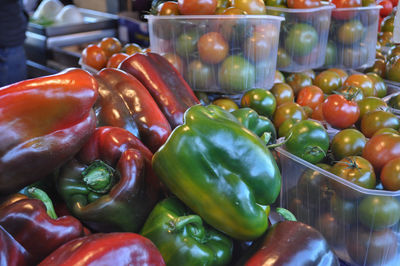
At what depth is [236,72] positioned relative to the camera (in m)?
1.67

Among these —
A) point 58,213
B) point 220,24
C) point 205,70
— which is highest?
point 220,24

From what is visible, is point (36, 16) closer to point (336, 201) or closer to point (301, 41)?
point (301, 41)

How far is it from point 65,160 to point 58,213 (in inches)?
5.1

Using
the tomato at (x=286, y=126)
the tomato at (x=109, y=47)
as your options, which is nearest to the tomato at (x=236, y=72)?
the tomato at (x=286, y=126)

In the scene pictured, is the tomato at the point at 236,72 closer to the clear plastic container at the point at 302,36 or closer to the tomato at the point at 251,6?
the tomato at the point at 251,6

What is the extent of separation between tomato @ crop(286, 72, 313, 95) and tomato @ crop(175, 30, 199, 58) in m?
0.56

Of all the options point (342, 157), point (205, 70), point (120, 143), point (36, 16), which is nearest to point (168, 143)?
point (120, 143)

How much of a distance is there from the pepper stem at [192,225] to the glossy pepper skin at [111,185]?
0.10m

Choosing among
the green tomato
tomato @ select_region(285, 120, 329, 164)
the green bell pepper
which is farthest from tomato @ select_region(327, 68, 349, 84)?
the green tomato

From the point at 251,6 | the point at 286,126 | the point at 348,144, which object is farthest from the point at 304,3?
the point at 348,144

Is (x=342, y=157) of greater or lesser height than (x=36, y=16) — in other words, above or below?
below

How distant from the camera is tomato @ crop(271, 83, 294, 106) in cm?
179

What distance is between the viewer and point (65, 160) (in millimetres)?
801

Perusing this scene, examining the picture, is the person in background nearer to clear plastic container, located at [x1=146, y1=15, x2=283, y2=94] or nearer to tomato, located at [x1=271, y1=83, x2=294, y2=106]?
clear plastic container, located at [x1=146, y1=15, x2=283, y2=94]
